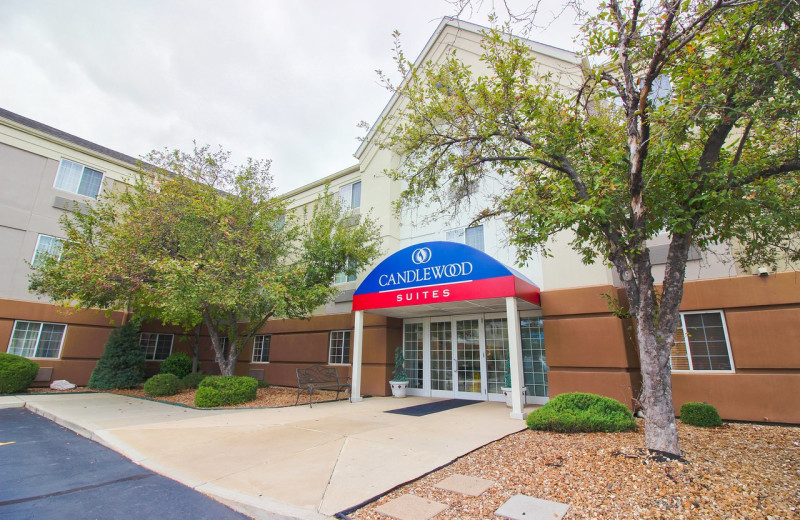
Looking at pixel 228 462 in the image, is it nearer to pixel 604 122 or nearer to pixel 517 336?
pixel 517 336

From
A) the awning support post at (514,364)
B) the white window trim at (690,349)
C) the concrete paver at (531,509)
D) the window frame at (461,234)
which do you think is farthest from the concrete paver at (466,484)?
the window frame at (461,234)

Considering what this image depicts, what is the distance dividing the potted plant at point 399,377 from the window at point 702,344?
8022mm

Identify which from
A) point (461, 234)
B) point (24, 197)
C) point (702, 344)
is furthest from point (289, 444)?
point (24, 197)

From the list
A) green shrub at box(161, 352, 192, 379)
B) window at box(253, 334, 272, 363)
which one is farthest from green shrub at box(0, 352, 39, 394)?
window at box(253, 334, 272, 363)

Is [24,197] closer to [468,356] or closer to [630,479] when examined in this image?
[468,356]

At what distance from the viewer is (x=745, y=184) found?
5.18 meters

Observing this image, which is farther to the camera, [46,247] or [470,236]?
[46,247]

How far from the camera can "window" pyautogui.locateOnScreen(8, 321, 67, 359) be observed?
1477 cm

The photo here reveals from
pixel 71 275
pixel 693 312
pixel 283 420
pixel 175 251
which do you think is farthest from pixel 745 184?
pixel 71 275

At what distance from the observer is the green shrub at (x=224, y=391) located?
1107 centimetres

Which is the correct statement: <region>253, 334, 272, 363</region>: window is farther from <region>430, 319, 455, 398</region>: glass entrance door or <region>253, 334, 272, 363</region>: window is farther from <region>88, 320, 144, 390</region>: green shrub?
<region>430, 319, 455, 398</region>: glass entrance door

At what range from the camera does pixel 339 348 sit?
1530 cm

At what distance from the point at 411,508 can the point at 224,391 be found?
9.35 metres

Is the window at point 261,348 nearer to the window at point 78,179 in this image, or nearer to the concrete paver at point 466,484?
the window at point 78,179
